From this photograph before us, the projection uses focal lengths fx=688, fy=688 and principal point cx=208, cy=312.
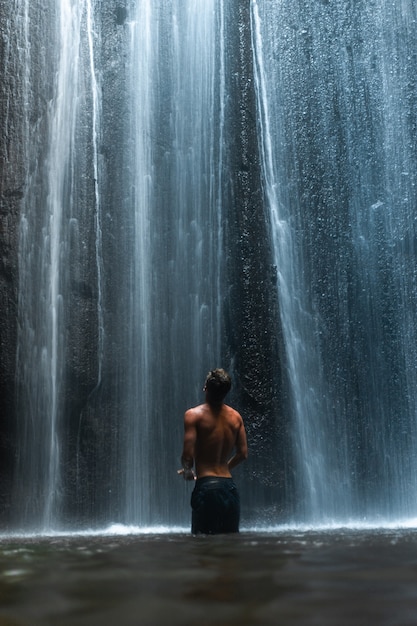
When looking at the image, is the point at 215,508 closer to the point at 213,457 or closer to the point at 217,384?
the point at 213,457

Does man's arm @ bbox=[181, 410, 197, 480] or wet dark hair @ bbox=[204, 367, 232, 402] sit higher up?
wet dark hair @ bbox=[204, 367, 232, 402]

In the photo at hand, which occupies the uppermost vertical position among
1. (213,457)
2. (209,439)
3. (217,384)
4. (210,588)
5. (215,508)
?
(217,384)

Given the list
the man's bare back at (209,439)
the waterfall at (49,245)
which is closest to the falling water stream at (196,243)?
the waterfall at (49,245)

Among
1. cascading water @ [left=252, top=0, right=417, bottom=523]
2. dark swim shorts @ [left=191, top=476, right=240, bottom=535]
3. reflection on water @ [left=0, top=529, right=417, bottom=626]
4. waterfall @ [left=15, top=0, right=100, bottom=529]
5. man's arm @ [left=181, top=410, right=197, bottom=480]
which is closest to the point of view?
reflection on water @ [left=0, top=529, right=417, bottom=626]

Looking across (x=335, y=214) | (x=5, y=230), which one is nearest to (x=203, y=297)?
(x=335, y=214)

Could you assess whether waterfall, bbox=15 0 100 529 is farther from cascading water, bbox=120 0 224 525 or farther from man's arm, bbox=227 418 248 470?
man's arm, bbox=227 418 248 470

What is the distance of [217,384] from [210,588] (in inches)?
122

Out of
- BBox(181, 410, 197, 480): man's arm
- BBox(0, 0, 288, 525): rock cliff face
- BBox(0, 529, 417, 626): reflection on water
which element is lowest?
BBox(0, 529, 417, 626): reflection on water

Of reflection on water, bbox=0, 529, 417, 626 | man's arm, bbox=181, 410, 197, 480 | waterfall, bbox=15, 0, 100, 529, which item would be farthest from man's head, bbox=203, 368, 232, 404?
waterfall, bbox=15, 0, 100, 529

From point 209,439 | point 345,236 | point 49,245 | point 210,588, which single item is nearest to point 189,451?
point 209,439

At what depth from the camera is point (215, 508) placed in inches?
146

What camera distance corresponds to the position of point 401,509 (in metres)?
7.45

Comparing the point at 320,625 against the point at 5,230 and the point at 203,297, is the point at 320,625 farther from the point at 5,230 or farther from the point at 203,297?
the point at 5,230

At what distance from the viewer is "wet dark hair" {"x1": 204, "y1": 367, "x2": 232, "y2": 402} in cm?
378
